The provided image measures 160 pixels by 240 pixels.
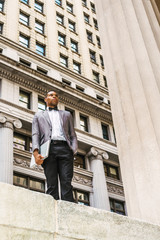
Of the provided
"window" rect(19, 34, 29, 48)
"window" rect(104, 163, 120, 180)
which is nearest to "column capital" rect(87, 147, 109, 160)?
"window" rect(104, 163, 120, 180)

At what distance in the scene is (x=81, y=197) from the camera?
24938 mm

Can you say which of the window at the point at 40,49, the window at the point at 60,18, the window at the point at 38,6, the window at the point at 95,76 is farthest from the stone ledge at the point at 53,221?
the window at the point at 60,18

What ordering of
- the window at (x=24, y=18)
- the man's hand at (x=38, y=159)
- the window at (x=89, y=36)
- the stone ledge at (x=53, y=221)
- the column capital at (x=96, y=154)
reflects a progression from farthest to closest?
the window at (x=89, y=36), the window at (x=24, y=18), the column capital at (x=96, y=154), the man's hand at (x=38, y=159), the stone ledge at (x=53, y=221)

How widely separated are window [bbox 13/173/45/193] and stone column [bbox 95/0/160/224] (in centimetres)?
1467

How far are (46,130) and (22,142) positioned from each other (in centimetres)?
1908

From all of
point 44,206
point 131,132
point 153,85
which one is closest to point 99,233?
point 44,206

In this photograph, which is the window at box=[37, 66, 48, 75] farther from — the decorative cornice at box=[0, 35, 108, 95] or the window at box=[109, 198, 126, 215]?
the window at box=[109, 198, 126, 215]

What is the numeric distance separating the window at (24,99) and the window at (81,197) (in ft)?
24.9

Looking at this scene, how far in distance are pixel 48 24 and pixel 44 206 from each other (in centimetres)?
3266

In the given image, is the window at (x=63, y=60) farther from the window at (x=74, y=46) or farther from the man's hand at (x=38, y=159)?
the man's hand at (x=38, y=159)

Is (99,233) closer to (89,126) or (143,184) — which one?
(143,184)

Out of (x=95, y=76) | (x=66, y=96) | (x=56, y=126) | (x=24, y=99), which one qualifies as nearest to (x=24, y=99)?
(x=24, y=99)

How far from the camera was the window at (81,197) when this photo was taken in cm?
2458

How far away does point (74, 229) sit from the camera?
3.59m
